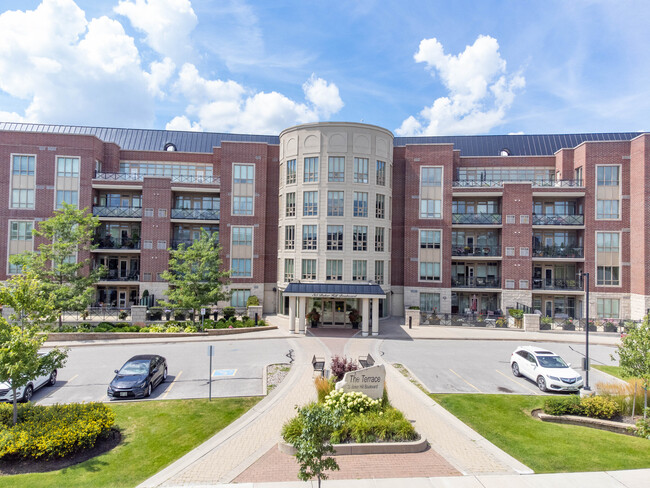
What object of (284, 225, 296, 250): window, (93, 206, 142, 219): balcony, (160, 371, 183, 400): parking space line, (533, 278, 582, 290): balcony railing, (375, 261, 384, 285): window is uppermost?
(93, 206, 142, 219): balcony

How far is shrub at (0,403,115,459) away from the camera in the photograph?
33.4ft

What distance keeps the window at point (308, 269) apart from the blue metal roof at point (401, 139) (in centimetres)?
2136

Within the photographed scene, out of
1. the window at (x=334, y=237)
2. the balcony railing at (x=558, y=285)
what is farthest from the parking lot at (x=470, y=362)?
the balcony railing at (x=558, y=285)

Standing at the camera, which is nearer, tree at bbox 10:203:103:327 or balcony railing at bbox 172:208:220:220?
tree at bbox 10:203:103:327

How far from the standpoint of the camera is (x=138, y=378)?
15.2 m

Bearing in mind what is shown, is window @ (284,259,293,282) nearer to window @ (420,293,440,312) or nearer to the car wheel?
window @ (420,293,440,312)

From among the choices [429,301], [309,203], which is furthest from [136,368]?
[429,301]

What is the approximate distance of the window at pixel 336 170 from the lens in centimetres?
3177

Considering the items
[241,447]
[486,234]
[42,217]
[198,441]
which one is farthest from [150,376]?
[486,234]

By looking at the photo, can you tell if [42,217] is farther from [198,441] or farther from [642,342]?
[642,342]

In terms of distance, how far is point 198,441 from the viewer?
11328 millimetres

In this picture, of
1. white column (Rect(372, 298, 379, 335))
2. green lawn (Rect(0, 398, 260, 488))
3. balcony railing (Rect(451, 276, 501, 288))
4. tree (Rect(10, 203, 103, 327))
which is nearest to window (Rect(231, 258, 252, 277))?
tree (Rect(10, 203, 103, 327))

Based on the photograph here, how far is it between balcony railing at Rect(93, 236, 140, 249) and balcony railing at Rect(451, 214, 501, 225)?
30.2 metres

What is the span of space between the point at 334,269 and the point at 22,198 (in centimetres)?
2871
